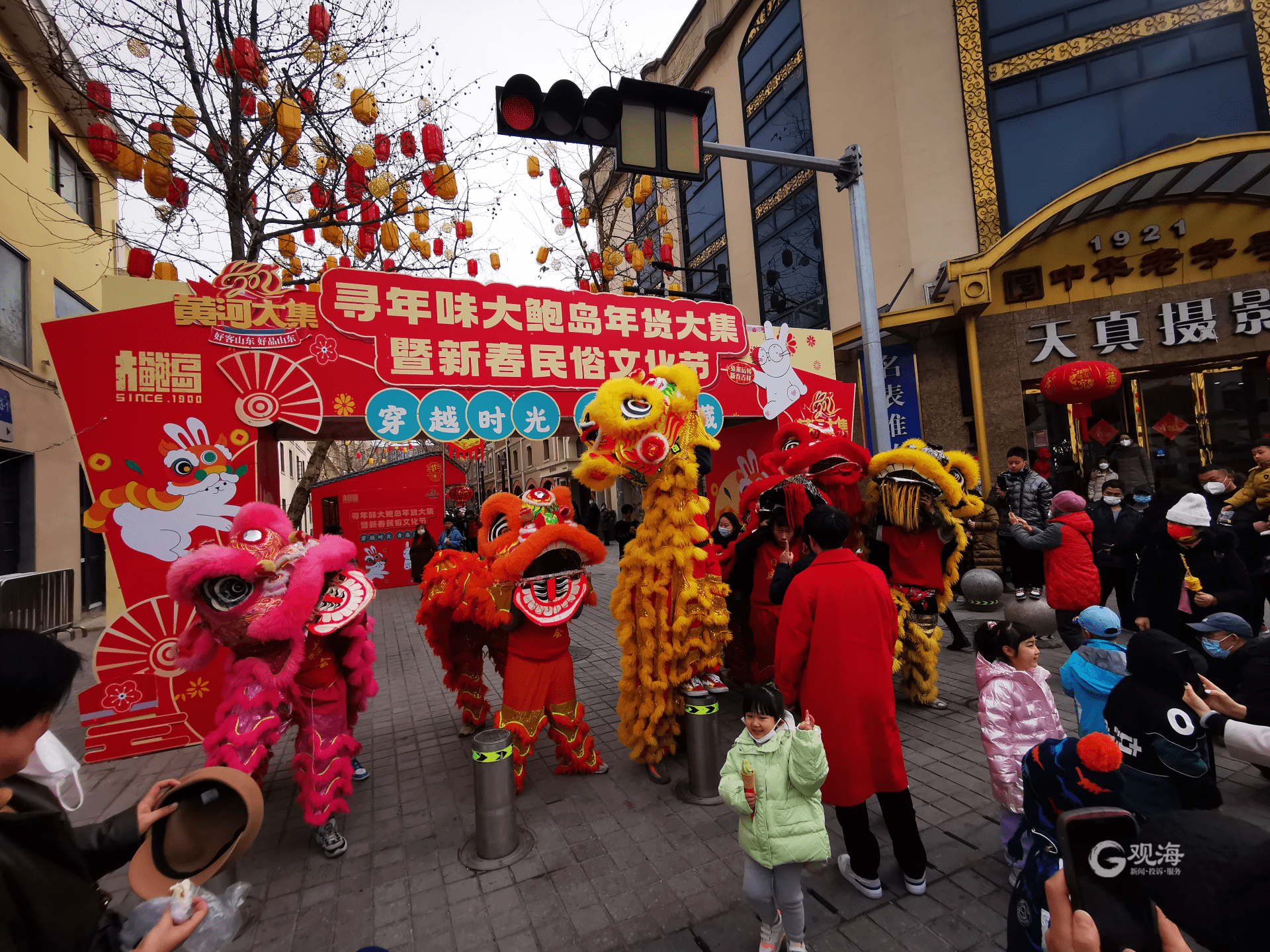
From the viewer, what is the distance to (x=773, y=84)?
13359 millimetres

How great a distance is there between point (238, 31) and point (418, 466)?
30.3 ft

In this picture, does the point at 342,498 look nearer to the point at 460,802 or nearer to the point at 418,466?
the point at 418,466

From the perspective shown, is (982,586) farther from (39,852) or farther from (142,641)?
(142,641)

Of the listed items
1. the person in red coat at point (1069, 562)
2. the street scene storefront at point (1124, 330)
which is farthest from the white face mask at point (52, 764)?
the street scene storefront at point (1124, 330)

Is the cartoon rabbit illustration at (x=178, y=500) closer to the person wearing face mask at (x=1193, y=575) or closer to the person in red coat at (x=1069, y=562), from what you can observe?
the person in red coat at (x=1069, y=562)

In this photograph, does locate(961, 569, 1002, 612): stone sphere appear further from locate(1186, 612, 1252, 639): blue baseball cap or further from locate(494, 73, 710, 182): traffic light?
locate(494, 73, 710, 182): traffic light

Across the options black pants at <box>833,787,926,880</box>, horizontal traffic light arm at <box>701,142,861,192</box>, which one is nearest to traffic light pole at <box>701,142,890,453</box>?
horizontal traffic light arm at <box>701,142,861,192</box>

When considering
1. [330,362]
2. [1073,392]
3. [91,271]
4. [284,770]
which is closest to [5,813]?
[284,770]

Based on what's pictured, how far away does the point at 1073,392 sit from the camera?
7898 mm

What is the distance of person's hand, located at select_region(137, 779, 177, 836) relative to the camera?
1.43m

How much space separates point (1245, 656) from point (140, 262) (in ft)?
27.9

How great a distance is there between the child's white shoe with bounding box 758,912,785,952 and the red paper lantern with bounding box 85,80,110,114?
9305 millimetres

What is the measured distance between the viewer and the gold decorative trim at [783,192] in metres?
12.5

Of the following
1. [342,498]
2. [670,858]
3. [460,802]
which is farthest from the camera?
[342,498]
